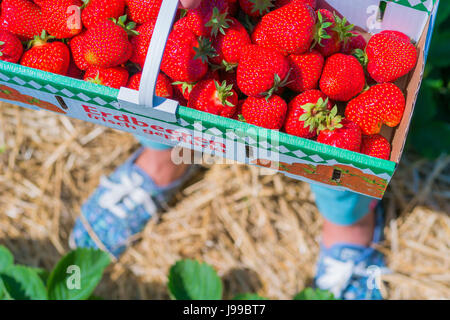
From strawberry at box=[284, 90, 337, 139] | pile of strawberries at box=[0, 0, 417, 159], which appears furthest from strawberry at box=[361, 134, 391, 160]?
strawberry at box=[284, 90, 337, 139]

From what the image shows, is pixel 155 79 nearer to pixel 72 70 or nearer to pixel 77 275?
pixel 72 70

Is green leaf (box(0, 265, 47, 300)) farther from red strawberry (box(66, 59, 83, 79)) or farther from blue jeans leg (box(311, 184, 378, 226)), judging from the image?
blue jeans leg (box(311, 184, 378, 226))

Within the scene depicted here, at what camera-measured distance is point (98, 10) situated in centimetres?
98

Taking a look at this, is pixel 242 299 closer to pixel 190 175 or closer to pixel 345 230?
pixel 345 230

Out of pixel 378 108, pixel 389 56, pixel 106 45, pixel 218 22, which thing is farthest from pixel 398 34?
pixel 106 45

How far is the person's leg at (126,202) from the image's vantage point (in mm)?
1466

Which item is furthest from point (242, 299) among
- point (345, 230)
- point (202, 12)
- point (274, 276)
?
point (202, 12)

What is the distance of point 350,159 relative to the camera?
782 mm

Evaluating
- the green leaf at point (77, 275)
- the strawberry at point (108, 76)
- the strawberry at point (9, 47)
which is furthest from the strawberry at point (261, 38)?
the green leaf at point (77, 275)

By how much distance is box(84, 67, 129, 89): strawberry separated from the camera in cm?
95

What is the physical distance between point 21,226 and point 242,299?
0.88 meters

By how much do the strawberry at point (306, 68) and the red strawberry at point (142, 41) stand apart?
32 cm

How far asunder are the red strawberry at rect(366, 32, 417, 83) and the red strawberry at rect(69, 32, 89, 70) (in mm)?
654

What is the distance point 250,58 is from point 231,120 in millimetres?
182
